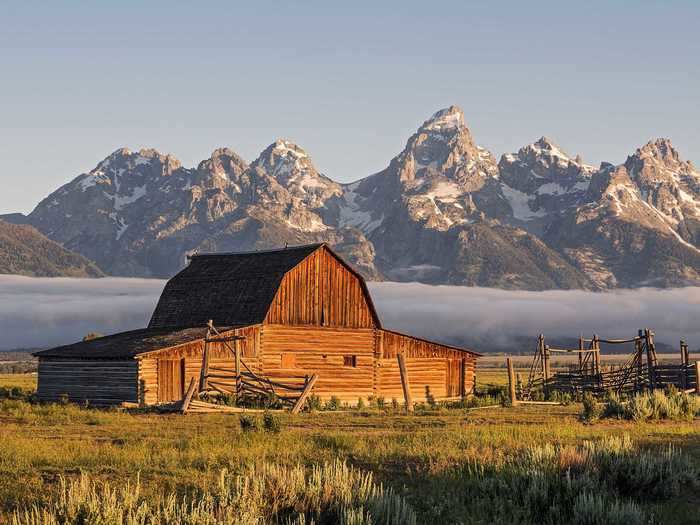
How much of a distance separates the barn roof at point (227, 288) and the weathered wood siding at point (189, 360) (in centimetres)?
244

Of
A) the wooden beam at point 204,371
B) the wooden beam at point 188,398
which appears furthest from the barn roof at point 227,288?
the wooden beam at point 188,398

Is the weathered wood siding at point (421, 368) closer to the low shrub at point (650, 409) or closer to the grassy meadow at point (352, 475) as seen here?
the low shrub at point (650, 409)

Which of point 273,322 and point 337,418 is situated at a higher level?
point 273,322

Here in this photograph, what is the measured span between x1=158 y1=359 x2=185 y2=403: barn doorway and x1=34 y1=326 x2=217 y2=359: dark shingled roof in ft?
2.76

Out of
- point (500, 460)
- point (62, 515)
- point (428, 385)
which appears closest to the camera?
point (62, 515)

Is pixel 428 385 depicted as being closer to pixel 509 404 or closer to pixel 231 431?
pixel 509 404

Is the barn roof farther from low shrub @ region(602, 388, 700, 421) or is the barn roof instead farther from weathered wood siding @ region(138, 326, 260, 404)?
low shrub @ region(602, 388, 700, 421)

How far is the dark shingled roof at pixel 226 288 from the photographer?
51.2 meters

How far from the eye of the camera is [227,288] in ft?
177

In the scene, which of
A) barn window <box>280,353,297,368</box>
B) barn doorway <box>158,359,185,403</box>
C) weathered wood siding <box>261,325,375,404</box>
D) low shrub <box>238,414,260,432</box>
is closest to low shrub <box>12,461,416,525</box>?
low shrub <box>238,414,260,432</box>

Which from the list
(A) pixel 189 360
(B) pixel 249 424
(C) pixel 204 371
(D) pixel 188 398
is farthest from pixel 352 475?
(A) pixel 189 360

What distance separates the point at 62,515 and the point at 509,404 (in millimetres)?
32258

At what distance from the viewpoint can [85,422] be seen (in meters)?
34.6

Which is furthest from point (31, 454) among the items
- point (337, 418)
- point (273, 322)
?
point (273, 322)
